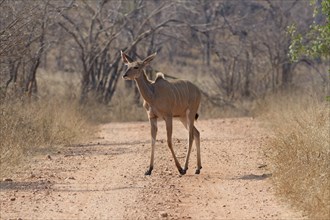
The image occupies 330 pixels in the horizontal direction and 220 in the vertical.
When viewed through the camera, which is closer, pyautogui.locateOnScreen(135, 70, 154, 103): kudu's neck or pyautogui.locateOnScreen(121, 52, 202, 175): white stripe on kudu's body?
pyautogui.locateOnScreen(121, 52, 202, 175): white stripe on kudu's body

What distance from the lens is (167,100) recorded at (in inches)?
537

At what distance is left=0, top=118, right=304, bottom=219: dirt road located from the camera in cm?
989

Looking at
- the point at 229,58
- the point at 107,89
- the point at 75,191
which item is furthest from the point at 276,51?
the point at 75,191

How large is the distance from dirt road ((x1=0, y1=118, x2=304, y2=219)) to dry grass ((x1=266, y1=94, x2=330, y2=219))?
214 millimetres

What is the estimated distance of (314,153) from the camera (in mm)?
12242

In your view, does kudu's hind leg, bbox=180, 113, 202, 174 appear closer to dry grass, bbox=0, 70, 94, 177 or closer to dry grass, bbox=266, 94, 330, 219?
dry grass, bbox=266, 94, 330, 219

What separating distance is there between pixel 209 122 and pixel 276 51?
259 inches

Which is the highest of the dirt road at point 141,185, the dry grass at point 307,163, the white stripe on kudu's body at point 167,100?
the white stripe on kudu's body at point 167,100

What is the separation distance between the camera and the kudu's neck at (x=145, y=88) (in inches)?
539

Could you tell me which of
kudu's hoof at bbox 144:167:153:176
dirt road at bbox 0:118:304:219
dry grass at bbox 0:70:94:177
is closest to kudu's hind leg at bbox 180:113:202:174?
dirt road at bbox 0:118:304:219

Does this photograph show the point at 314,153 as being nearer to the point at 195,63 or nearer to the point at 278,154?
the point at 278,154

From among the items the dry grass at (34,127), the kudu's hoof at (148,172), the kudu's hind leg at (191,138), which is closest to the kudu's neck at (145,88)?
the kudu's hind leg at (191,138)

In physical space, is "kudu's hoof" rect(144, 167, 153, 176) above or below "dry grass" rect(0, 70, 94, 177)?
below

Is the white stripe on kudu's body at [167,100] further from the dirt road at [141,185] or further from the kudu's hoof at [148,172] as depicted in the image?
the dirt road at [141,185]
